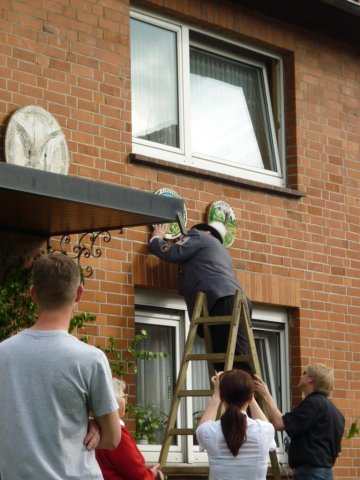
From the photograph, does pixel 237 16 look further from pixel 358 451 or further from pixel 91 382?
pixel 91 382

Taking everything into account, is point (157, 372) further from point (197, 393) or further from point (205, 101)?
point (205, 101)

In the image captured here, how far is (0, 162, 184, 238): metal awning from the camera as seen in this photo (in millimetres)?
7586

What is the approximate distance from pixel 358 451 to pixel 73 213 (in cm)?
460

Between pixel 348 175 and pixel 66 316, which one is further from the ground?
pixel 348 175

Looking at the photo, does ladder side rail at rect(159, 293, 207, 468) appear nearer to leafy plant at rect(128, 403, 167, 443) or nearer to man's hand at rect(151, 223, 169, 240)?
leafy plant at rect(128, 403, 167, 443)

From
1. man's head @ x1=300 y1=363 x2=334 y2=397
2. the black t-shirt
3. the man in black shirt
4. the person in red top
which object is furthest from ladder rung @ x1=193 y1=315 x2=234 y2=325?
the person in red top

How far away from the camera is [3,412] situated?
4.53 meters

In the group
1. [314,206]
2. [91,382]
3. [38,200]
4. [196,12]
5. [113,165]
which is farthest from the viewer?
[314,206]

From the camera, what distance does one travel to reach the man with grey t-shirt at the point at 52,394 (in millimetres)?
4461

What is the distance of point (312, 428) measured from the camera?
880 cm

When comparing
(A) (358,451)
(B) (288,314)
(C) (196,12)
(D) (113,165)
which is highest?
(C) (196,12)

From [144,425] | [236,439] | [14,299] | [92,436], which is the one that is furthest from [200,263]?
[92,436]

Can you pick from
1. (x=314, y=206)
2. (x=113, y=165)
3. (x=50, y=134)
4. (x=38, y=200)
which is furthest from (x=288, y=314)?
(x=38, y=200)

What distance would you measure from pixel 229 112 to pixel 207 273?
2386 millimetres
